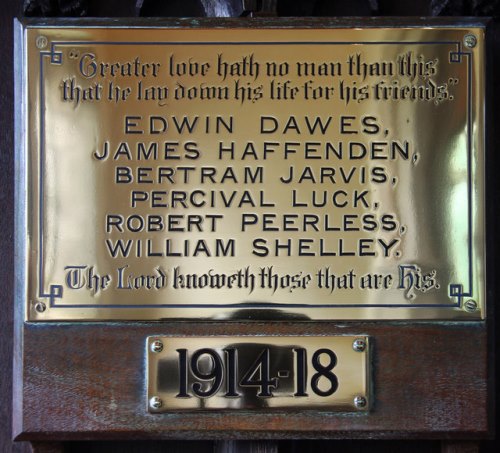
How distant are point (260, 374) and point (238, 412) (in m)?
0.05

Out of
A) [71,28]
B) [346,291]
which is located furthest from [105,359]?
[71,28]

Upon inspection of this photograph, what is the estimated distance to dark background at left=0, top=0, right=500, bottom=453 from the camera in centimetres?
99

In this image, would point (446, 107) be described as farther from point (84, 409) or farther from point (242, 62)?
point (84, 409)

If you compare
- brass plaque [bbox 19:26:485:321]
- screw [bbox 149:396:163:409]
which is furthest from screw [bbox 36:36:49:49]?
screw [bbox 149:396:163:409]

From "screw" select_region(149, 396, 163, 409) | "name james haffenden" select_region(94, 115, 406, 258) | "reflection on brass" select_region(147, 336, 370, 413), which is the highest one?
"name james haffenden" select_region(94, 115, 406, 258)

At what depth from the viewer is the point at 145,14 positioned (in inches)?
40.1

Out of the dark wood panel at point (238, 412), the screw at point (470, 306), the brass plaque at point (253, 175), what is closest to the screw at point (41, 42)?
the brass plaque at point (253, 175)

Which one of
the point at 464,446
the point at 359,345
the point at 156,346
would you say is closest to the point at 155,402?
the point at 156,346

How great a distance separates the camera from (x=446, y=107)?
95 cm

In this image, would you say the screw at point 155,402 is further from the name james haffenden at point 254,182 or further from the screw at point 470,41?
the screw at point 470,41

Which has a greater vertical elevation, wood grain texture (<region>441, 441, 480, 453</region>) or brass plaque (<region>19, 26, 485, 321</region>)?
brass plaque (<region>19, 26, 485, 321</region>)

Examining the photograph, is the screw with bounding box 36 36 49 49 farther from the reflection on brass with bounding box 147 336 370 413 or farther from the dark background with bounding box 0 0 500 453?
the reflection on brass with bounding box 147 336 370 413

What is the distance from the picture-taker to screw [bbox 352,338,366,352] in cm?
93

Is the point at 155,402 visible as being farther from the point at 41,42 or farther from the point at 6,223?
the point at 41,42
